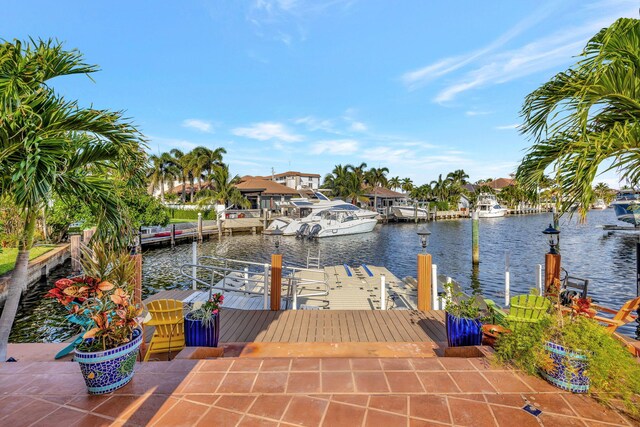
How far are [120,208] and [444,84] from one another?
17.8 meters

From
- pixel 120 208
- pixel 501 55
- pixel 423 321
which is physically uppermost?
pixel 501 55

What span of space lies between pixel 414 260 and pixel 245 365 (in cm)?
2261

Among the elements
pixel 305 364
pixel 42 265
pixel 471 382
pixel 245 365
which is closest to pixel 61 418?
pixel 245 365

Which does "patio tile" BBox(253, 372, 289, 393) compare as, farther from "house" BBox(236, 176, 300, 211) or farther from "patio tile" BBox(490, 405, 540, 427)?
"house" BBox(236, 176, 300, 211)

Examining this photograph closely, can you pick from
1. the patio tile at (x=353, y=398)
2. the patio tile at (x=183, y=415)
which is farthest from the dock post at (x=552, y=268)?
the patio tile at (x=183, y=415)

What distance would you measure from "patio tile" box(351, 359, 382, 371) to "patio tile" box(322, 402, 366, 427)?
0.78 m

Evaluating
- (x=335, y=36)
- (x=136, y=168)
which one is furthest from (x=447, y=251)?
(x=136, y=168)

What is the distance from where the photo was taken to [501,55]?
472 inches

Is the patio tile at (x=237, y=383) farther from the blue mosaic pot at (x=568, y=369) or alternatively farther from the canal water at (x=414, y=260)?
the canal water at (x=414, y=260)

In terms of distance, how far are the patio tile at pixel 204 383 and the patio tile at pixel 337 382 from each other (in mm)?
1192

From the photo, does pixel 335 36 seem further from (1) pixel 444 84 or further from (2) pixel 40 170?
(2) pixel 40 170

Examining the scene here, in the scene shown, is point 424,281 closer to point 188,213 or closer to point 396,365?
point 396,365

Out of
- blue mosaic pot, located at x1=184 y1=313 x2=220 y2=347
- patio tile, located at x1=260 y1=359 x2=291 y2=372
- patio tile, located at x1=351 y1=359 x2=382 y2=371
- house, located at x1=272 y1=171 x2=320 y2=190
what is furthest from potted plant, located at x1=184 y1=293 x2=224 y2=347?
house, located at x1=272 y1=171 x2=320 y2=190

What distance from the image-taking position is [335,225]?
3716 cm
